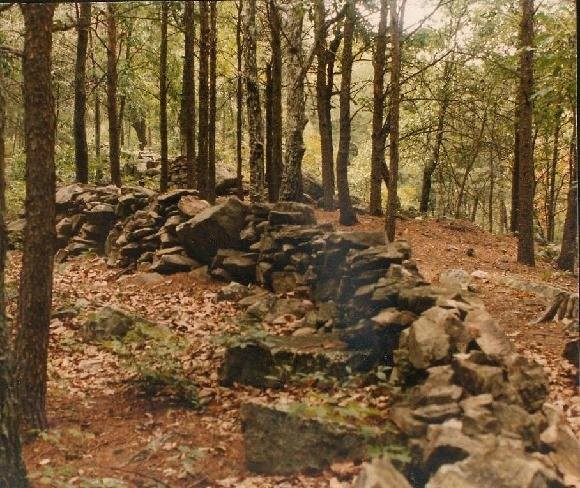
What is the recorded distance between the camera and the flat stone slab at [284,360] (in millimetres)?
6695

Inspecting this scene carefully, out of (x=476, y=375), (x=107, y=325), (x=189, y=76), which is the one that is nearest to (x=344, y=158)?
(x=189, y=76)

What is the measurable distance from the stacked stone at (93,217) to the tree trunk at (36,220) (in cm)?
897

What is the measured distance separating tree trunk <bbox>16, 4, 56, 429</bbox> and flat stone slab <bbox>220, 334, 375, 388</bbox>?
2281mm

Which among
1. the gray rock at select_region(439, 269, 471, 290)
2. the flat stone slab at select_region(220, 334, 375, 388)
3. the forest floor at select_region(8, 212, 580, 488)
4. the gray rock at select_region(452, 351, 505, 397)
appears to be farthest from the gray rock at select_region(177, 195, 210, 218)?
the gray rock at select_region(452, 351, 505, 397)

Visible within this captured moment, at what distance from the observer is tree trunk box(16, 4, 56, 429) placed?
611 centimetres

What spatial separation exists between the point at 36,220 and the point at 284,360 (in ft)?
11.2

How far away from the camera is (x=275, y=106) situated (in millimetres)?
16406

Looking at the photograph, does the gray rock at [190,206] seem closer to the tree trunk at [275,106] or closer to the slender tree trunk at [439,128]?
the tree trunk at [275,106]

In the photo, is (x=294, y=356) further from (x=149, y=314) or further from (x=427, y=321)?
(x=149, y=314)

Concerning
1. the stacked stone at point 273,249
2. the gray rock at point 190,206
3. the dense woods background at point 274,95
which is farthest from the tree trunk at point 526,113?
the gray rock at point 190,206

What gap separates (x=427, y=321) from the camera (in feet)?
19.7

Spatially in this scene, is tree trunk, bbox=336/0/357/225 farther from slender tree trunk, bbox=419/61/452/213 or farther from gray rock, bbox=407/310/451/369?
gray rock, bbox=407/310/451/369

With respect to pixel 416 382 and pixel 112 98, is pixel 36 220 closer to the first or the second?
pixel 416 382

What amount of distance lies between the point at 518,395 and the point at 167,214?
34.3ft
